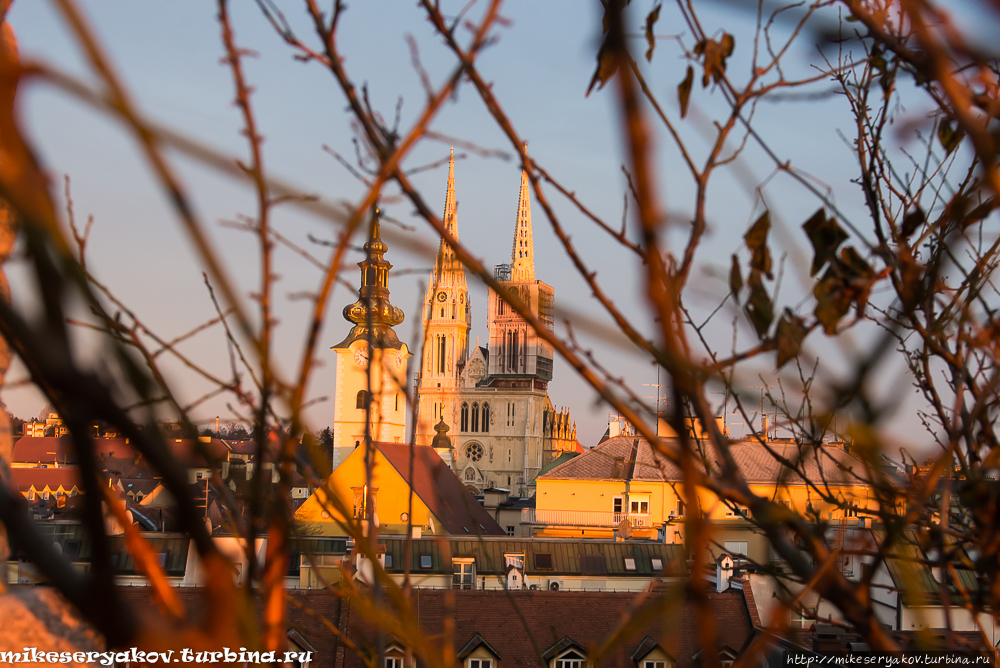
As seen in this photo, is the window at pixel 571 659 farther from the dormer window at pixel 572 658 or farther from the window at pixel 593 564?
the window at pixel 593 564

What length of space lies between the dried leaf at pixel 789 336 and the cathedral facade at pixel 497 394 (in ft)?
220

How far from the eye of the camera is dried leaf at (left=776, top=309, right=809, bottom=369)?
1.09 meters

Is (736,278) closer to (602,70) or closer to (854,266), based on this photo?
(854,266)

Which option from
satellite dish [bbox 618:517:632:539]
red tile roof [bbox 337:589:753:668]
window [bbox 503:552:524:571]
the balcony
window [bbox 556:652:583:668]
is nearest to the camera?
window [bbox 556:652:583:668]

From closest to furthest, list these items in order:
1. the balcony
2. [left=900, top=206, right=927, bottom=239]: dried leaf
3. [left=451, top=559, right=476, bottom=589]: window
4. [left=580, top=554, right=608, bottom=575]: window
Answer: [left=900, top=206, right=927, bottom=239]: dried leaf, [left=451, top=559, right=476, bottom=589]: window, [left=580, top=554, right=608, bottom=575]: window, the balcony

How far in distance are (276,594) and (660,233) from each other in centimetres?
61

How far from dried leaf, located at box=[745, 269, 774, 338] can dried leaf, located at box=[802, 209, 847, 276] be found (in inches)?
4.8

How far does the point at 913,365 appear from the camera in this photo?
301 centimetres

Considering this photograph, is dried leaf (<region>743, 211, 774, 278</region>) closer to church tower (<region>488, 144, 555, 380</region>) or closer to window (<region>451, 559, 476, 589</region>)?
window (<region>451, 559, 476, 589</region>)

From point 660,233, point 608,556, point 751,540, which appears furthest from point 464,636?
point 660,233

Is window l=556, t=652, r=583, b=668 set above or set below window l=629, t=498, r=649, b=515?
below

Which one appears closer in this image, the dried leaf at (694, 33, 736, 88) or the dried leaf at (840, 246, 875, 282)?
the dried leaf at (840, 246, 875, 282)

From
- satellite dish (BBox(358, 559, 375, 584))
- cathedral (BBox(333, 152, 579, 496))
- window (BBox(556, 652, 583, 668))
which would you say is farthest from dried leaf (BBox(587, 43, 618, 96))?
cathedral (BBox(333, 152, 579, 496))

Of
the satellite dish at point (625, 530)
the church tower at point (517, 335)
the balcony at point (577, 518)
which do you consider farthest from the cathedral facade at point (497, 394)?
the satellite dish at point (625, 530)
